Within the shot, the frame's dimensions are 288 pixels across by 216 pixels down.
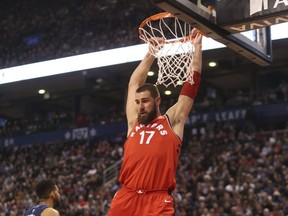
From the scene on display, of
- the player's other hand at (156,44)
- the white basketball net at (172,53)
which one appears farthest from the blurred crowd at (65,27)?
the player's other hand at (156,44)

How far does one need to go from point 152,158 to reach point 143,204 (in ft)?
1.17

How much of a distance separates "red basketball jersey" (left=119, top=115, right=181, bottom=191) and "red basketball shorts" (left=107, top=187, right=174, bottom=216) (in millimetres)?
51

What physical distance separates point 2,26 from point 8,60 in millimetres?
4372

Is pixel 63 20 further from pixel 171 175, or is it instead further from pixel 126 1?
pixel 171 175

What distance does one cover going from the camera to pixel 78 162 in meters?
20.5

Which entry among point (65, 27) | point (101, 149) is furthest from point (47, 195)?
point (65, 27)

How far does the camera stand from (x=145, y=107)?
15.5 ft

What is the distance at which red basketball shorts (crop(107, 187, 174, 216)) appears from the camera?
450 cm

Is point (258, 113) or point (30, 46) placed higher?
point (30, 46)

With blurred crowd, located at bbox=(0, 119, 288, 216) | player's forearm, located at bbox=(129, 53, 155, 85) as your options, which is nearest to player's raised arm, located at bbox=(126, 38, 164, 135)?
player's forearm, located at bbox=(129, 53, 155, 85)

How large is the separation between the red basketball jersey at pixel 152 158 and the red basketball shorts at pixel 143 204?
5 cm

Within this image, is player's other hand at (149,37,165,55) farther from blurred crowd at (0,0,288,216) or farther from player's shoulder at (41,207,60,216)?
blurred crowd at (0,0,288,216)

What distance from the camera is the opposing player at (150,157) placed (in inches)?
179

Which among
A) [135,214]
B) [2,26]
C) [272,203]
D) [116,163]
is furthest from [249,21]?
[2,26]
